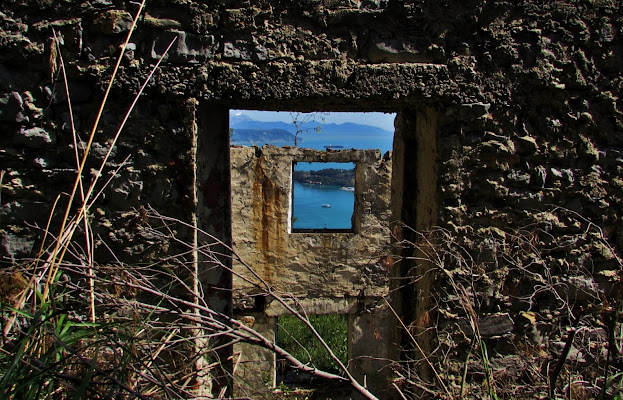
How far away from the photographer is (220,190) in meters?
2.46

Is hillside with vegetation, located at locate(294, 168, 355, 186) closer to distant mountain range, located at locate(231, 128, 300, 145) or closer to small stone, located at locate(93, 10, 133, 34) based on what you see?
distant mountain range, located at locate(231, 128, 300, 145)

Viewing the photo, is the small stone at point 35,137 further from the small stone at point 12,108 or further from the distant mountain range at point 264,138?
the distant mountain range at point 264,138

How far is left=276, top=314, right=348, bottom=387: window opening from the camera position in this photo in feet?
25.1

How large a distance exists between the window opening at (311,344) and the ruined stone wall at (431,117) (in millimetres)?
4870

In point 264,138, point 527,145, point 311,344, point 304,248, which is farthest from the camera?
point 264,138

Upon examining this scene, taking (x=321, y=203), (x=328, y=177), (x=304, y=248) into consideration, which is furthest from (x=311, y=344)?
(x=321, y=203)

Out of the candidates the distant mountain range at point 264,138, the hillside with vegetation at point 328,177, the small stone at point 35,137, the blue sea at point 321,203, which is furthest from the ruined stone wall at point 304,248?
the hillside with vegetation at point 328,177

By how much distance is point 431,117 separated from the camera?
8.13 ft

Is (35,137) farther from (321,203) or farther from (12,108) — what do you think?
(321,203)

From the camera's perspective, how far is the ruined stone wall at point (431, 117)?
216cm

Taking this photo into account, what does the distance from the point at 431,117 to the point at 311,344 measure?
6.45 meters

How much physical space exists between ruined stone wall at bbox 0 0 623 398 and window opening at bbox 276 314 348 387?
192 inches

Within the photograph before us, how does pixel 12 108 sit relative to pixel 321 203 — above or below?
above

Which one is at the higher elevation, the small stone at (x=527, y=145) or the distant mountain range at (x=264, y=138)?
the small stone at (x=527, y=145)
